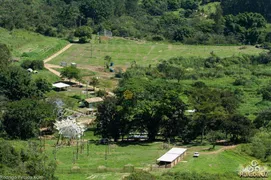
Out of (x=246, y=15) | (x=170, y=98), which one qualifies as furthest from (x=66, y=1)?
(x=170, y=98)

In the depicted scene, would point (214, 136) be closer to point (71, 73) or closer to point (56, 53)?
point (71, 73)

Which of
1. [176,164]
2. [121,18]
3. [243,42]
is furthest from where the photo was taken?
[121,18]

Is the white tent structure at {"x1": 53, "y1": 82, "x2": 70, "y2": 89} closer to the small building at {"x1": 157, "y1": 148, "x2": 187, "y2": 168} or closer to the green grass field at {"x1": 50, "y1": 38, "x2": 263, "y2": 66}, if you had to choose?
the green grass field at {"x1": 50, "y1": 38, "x2": 263, "y2": 66}

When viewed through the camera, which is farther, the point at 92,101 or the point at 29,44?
the point at 29,44

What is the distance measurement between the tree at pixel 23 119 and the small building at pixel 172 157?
1054cm

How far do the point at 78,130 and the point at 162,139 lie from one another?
7.42m

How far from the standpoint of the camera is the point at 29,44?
81.9 meters

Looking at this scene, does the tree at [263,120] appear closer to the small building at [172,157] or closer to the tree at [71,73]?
the small building at [172,157]

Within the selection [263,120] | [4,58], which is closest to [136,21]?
[4,58]

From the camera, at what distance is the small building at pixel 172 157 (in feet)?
124

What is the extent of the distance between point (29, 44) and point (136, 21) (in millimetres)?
25683

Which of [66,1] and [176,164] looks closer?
[176,164]

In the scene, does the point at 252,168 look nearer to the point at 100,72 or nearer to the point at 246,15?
the point at 100,72

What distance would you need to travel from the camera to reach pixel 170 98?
4591 centimetres
